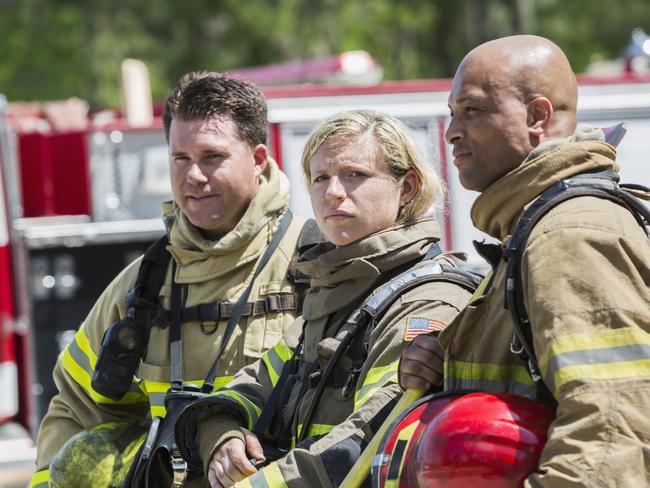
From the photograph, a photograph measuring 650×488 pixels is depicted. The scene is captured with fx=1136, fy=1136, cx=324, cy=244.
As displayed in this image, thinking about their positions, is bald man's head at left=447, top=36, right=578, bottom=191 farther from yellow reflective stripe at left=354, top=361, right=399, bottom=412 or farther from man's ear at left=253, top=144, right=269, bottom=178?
man's ear at left=253, top=144, right=269, bottom=178

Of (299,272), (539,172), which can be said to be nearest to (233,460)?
(299,272)

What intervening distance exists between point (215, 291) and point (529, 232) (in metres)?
1.58

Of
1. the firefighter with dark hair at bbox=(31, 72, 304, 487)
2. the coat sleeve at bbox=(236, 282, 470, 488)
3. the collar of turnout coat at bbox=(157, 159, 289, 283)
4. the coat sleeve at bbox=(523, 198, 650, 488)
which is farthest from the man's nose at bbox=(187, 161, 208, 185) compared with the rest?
the coat sleeve at bbox=(523, 198, 650, 488)

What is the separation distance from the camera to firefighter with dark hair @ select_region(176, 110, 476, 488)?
2.61 meters

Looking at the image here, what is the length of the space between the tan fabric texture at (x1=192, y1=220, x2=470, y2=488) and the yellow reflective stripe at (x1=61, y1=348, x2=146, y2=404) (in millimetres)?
666

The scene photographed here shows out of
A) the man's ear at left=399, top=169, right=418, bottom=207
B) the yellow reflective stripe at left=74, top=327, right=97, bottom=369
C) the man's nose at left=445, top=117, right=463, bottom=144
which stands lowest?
the yellow reflective stripe at left=74, top=327, right=97, bottom=369

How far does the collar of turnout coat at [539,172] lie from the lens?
2188mm

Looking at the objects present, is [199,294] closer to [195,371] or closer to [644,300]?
[195,371]

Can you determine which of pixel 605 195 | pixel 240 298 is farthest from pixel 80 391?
pixel 605 195

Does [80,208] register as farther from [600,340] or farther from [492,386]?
[600,340]

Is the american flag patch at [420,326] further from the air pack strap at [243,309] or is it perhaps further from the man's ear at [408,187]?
the air pack strap at [243,309]

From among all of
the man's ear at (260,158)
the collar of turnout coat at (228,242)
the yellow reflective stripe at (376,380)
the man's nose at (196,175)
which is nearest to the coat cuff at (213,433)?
the yellow reflective stripe at (376,380)

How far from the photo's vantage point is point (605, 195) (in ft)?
6.93

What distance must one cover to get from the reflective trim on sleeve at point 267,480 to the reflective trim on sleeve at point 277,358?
0.52 meters
